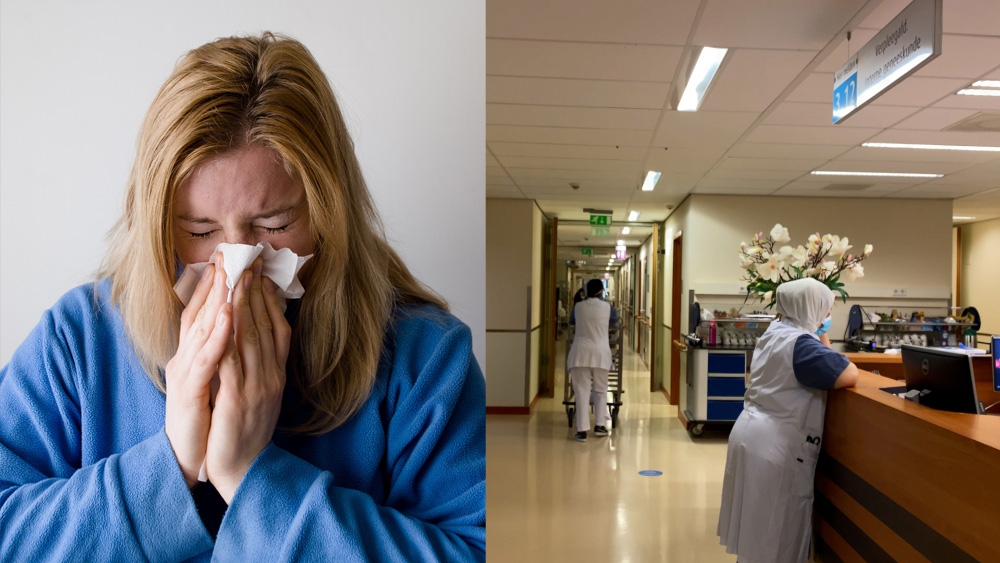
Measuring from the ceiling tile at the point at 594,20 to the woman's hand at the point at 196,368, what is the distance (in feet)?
7.23

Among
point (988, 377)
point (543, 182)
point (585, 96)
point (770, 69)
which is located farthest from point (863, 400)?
point (543, 182)

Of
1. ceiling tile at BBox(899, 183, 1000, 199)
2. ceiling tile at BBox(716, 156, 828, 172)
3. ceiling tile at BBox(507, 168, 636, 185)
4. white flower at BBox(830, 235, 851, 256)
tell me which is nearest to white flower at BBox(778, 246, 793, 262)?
white flower at BBox(830, 235, 851, 256)

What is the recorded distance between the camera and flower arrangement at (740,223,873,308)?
3.60 m

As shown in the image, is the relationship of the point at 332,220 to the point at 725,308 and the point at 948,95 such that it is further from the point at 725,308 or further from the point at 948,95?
the point at 725,308

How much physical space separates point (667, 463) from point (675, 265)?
135 inches

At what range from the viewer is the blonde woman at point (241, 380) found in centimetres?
87

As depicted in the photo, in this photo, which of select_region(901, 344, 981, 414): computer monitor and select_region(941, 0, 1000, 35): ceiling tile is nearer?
select_region(941, 0, 1000, 35): ceiling tile

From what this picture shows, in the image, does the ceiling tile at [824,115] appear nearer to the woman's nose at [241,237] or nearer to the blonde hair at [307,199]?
the blonde hair at [307,199]

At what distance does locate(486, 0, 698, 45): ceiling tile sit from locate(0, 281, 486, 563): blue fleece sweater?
2033mm

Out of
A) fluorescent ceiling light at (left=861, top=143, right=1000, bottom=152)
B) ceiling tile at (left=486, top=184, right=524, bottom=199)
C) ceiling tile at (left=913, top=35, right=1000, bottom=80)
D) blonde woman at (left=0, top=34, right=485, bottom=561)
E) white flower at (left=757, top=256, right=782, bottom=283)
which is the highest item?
ceiling tile at (left=913, top=35, right=1000, bottom=80)

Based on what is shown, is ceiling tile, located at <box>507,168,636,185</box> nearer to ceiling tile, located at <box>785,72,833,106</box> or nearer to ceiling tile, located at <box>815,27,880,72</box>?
ceiling tile, located at <box>785,72,833,106</box>

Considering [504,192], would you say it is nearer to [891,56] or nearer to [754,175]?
[754,175]

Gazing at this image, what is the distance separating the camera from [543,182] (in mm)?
6527

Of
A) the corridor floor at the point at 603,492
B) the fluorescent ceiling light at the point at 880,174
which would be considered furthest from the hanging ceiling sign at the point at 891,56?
the fluorescent ceiling light at the point at 880,174
